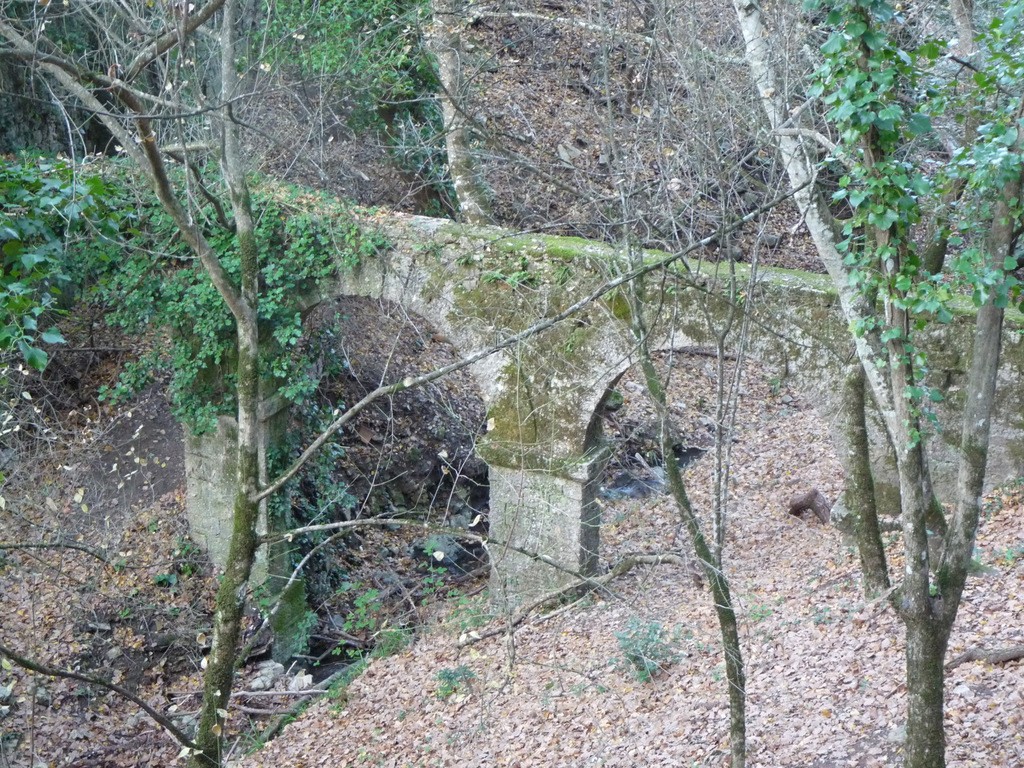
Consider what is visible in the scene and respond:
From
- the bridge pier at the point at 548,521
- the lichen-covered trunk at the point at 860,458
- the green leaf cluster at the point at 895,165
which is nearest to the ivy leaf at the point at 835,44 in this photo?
the green leaf cluster at the point at 895,165

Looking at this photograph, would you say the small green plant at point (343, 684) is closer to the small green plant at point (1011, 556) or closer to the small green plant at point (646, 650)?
the small green plant at point (646, 650)

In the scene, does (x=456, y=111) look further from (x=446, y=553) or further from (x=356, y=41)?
(x=446, y=553)

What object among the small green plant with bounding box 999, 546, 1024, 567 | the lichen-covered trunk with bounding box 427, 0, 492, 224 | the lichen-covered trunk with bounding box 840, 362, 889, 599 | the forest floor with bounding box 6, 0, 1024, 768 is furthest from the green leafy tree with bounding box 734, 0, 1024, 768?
the lichen-covered trunk with bounding box 427, 0, 492, 224

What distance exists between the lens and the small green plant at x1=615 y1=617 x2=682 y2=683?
7.80 metres

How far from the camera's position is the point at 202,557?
11422 mm

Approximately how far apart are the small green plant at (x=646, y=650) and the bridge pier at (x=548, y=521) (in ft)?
3.71

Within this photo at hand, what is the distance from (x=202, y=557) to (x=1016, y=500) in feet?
28.4

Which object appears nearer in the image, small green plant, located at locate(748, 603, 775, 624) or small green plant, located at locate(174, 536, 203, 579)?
small green plant, located at locate(748, 603, 775, 624)

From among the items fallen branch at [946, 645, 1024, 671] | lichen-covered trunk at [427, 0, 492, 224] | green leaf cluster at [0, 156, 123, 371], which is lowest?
fallen branch at [946, 645, 1024, 671]

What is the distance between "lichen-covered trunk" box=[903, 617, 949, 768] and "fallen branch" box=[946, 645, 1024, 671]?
191 centimetres

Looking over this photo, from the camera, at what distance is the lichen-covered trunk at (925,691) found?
14.0ft

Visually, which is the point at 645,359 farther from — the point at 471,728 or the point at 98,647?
the point at 98,647

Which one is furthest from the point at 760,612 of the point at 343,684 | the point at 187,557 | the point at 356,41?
the point at 356,41

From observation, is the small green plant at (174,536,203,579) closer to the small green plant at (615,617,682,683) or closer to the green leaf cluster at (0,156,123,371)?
the small green plant at (615,617,682,683)
